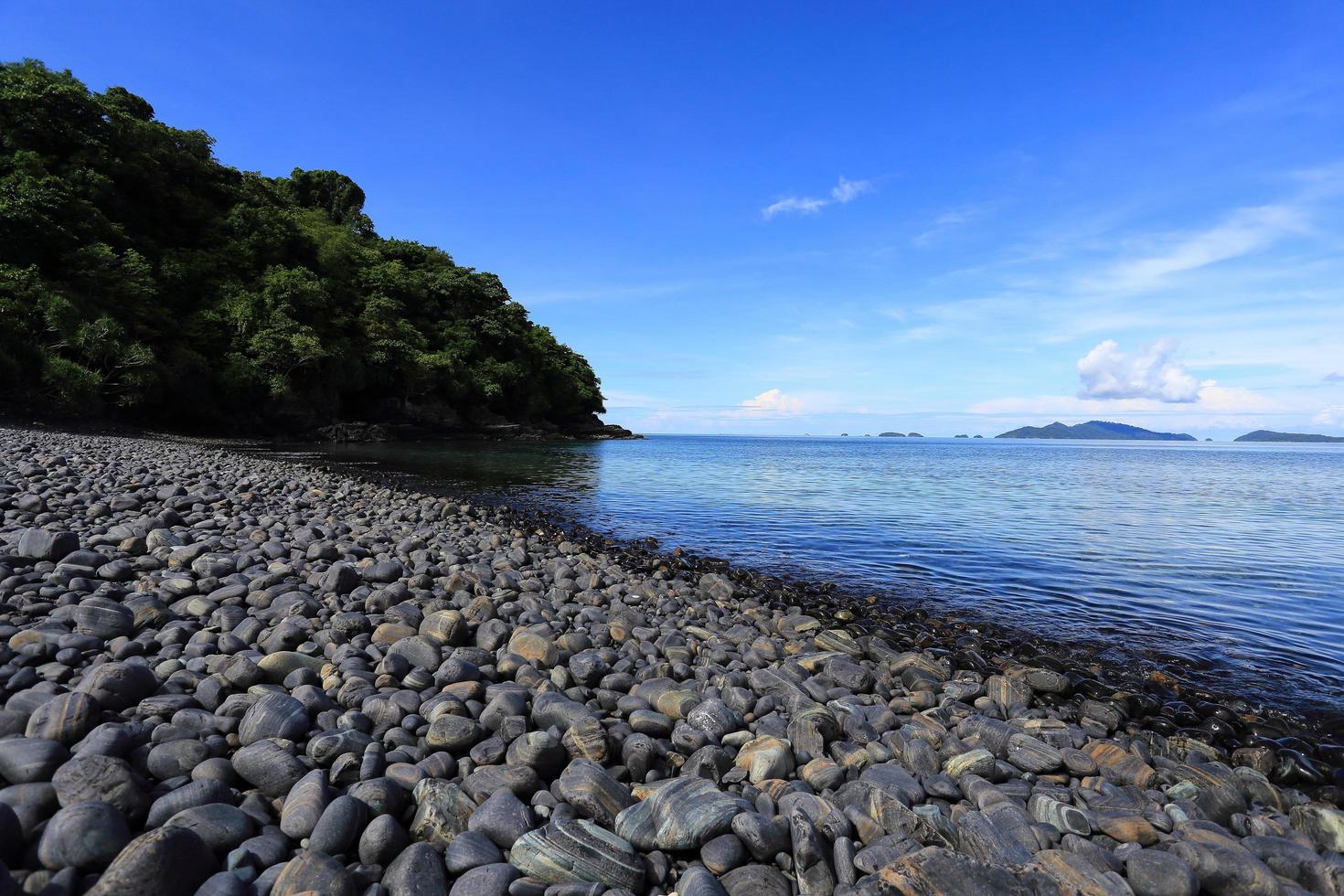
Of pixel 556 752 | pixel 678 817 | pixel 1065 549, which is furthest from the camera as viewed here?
pixel 1065 549

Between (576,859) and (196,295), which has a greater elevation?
(196,295)

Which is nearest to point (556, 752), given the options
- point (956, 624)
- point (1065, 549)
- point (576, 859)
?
point (576, 859)

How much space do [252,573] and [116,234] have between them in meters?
41.3

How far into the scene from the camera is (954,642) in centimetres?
687

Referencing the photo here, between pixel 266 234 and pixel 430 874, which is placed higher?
pixel 266 234

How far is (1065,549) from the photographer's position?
1235 centimetres

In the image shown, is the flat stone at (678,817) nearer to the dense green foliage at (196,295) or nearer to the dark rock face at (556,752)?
the dark rock face at (556,752)

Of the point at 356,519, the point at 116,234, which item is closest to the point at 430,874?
the point at 356,519

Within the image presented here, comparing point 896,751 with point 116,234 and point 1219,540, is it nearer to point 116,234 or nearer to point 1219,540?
point 1219,540

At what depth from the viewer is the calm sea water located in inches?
284

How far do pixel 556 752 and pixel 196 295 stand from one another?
167ft

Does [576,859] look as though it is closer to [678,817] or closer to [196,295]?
[678,817]

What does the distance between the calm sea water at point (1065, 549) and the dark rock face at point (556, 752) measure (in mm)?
2137

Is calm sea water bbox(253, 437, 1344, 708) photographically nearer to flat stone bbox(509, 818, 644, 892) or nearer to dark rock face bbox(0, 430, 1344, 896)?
dark rock face bbox(0, 430, 1344, 896)
